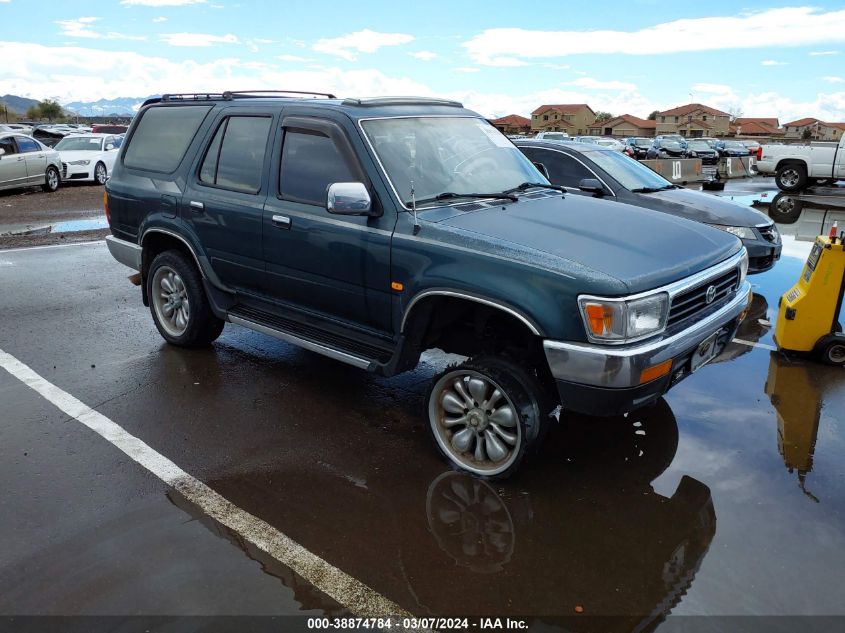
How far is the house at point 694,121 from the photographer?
387 ft

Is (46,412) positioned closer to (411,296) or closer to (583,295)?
(411,296)

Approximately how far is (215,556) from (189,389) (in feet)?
7.54

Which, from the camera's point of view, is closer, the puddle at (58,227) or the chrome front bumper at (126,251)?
the chrome front bumper at (126,251)

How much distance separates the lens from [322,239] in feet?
15.1

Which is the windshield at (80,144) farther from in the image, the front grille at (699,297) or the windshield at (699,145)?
the windshield at (699,145)

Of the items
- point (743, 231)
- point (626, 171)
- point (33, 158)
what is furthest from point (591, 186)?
point (33, 158)

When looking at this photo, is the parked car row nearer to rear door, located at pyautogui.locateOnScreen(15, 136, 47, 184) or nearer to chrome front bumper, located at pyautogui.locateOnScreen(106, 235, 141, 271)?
rear door, located at pyautogui.locateOnScreen(15, 136, 47, 184)

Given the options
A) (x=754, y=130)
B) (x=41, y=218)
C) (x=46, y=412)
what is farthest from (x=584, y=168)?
(x=754, y=130)

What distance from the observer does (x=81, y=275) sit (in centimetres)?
912

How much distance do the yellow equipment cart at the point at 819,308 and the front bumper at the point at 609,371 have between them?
8.98 feet

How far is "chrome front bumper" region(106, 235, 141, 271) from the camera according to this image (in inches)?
246

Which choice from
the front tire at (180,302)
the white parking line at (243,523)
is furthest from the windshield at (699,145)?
the white parking line at (243,523)

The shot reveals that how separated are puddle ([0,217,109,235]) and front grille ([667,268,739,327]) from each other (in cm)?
1169

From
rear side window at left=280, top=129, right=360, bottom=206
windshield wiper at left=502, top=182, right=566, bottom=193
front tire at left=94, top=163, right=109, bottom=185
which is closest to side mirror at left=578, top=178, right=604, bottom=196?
windshield wiper at left=502, top=182, right=566, bottom=193
